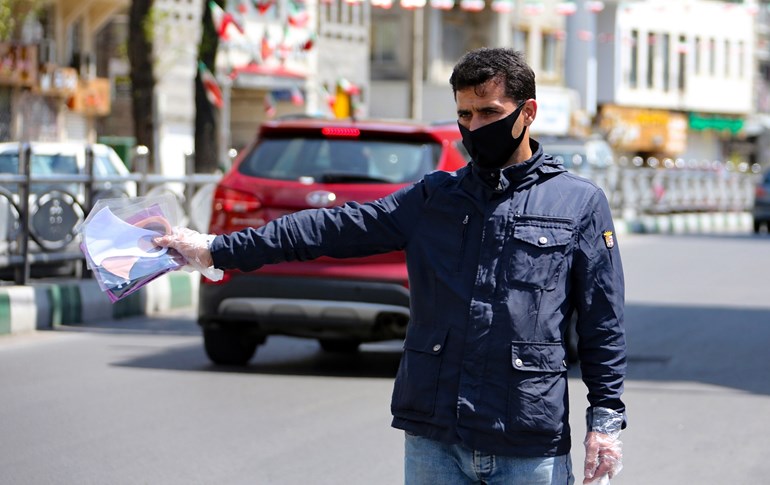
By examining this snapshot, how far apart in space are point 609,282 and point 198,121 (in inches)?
743

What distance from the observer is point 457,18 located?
187ft

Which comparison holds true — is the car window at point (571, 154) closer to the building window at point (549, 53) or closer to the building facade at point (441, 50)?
the building facade at point (441, 50)

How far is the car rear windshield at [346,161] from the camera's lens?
1078cm

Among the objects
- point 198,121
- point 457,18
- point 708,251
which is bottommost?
point 708,251

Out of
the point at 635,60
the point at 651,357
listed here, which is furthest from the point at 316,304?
the point at 635,60

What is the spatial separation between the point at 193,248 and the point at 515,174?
0.82 metres

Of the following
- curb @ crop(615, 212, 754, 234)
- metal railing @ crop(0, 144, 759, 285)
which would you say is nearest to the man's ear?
metal railing @ crop(0, 144, 759, 285)

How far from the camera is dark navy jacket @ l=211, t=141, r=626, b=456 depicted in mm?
3996

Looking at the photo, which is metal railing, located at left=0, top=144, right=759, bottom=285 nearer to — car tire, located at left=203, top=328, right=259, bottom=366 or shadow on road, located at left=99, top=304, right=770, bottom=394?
car tire, located at left=203, top=328, right=259, bottom=366

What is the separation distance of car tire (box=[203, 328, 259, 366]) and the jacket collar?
23.7 feet

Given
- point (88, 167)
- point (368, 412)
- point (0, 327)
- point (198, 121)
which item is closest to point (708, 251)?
point (198, 121)

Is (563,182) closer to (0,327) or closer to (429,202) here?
(429,202)

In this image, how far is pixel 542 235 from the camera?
4074 millimetres

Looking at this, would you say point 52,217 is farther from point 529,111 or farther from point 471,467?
point 471,467
